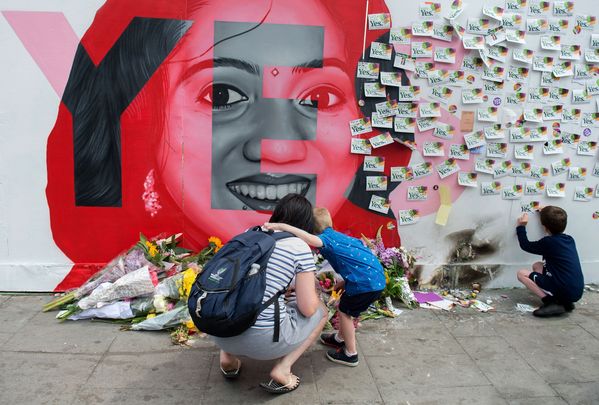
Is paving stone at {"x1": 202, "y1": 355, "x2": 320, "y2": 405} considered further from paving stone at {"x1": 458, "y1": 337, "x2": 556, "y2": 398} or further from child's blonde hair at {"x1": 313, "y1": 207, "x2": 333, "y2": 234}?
paving stone at {"x1": 458, "y1": 337, "x2": 556, "y2": 398}

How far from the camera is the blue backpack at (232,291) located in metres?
2.93

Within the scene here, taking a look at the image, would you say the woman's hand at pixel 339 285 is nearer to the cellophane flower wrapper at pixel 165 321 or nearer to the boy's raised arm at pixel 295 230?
the boy's raised arm at pixel 295 230

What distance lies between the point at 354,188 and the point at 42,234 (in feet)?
9.85

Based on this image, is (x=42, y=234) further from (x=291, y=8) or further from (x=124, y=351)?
(x=291, y=8)

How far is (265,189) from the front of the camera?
4891 mm

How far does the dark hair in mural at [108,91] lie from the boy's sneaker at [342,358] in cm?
258

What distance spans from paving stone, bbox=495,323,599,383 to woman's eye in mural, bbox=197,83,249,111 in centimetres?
312

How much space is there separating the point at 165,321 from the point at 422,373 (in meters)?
2.06

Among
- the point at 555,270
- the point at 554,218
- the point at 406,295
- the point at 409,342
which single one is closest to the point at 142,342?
the point at 409,342

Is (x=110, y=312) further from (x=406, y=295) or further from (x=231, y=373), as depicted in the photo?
(x=406, y=295)

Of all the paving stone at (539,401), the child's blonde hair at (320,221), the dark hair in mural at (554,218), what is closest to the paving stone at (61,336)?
the child's blonde hair at (320,221)

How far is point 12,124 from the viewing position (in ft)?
15.2

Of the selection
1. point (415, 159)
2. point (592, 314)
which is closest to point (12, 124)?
point (415, 159)

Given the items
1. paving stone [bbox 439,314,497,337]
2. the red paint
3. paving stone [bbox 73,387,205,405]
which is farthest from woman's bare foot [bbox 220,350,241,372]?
paving stone [bbox 439,314,497,337]
